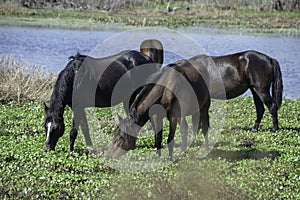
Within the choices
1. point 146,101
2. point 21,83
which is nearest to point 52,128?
point 146,101

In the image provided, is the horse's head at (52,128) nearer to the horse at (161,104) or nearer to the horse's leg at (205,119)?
the horse at (161,104)

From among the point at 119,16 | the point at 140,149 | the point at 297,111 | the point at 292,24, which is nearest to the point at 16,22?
the point at 119,16

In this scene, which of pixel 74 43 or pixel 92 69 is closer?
pixel 92 69

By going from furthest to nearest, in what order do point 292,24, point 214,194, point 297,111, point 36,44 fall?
point 292,24, point 36,44, point 297,111, point 214,194

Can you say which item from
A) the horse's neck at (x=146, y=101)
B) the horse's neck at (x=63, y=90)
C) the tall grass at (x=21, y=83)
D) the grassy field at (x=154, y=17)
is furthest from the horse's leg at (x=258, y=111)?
the grassy field at (x=154, y=17)

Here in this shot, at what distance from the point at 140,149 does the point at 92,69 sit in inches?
65.0

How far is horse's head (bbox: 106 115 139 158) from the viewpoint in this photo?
8633 millimetres

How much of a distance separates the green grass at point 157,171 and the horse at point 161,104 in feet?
1.47

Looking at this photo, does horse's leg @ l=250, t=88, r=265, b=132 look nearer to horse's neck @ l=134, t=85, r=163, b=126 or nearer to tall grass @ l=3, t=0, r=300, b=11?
horse's neck @ l=134, t=85, r=163, b=126

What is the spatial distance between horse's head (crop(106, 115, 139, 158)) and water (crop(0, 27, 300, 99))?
10695 mm

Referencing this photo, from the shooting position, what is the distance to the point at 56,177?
306 inches

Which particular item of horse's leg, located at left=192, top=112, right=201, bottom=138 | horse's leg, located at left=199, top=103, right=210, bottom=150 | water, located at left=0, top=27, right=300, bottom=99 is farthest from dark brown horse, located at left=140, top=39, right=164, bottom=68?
water, located at left=0, top=27, right=300, bottom=99

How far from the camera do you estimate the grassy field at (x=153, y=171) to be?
736cm

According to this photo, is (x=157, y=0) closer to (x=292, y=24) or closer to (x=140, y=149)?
(x=292, y=24)
